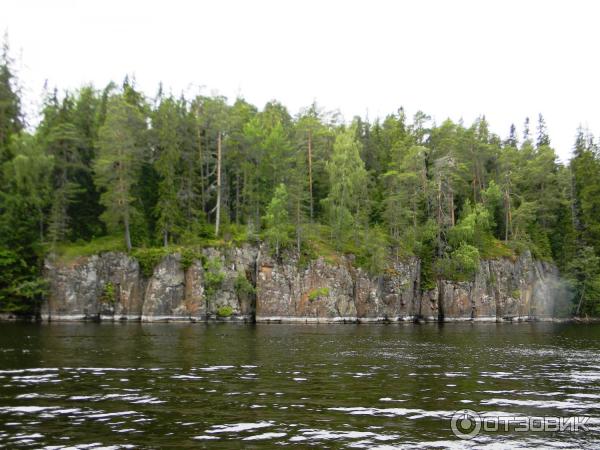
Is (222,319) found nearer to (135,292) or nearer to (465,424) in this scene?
(135,292)

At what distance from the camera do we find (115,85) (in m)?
76.2

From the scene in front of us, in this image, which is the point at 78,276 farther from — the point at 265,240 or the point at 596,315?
the point at 596,315

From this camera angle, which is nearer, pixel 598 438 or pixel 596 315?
pixel 598 438

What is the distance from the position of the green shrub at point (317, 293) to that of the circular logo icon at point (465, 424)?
4279 centimetres

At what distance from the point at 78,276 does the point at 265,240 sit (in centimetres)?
2128

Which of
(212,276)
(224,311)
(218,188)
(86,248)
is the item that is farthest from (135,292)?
(218,188)

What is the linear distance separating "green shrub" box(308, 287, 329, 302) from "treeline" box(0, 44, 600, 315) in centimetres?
448

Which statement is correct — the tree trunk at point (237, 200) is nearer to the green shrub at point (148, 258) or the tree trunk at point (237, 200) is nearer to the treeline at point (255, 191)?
the treeline at point (255, 191)

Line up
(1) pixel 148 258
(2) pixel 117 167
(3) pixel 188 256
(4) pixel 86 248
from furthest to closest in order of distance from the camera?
(2) pixel 117 167 < (4) pixel 86 248 < (3) pixel 188 256 < (1) pixel 148 258

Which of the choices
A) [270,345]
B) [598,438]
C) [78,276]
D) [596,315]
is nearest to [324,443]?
[598,438]

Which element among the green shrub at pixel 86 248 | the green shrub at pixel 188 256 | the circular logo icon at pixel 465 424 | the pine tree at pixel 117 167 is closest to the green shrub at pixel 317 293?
the green shrub at pixel 188 256

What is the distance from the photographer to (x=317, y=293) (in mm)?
55688

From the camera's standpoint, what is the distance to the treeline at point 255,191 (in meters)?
54.9

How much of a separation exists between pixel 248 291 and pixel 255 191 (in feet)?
57.5
